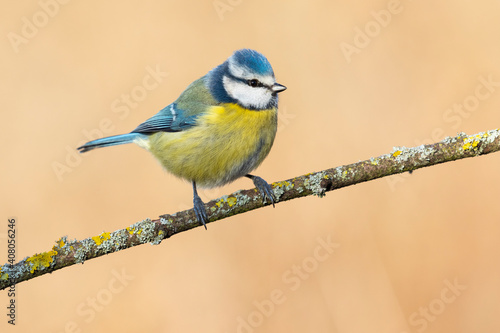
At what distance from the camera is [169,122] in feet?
9.60

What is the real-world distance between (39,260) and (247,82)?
1367 millimetres

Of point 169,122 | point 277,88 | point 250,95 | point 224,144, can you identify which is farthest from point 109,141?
point 277,88

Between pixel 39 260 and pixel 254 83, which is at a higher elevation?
pixel 254 83

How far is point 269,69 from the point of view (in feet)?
8.36

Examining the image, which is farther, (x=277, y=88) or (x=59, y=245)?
(x=277, y=88)

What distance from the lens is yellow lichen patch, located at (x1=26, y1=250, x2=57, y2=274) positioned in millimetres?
1750

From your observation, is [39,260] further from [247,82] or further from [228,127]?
[247,82]

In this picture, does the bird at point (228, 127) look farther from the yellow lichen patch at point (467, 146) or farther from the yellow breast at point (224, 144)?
the yellow lichen patch at point (467, 146)

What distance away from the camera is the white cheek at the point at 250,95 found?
2625 millimetres

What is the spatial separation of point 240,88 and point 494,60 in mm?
2448

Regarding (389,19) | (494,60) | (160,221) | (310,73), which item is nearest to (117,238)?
(160,221)

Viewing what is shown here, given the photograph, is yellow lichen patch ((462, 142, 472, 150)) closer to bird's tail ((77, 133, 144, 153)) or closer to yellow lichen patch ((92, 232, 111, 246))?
yellow lichen patch ((92, 232, 111, 246))

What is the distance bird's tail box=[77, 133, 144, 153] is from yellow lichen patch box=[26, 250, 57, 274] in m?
1.26

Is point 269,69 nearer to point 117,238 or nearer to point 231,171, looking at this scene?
point 231,171
